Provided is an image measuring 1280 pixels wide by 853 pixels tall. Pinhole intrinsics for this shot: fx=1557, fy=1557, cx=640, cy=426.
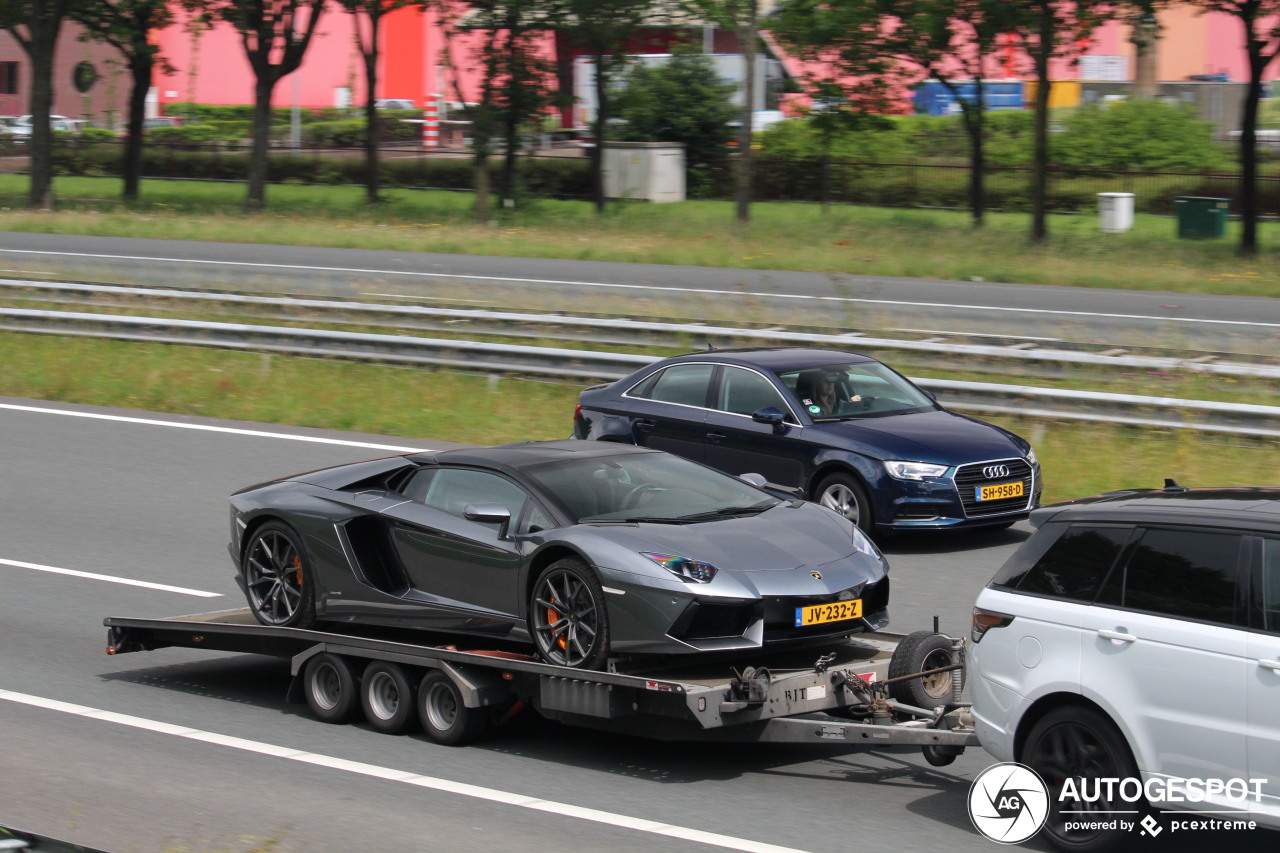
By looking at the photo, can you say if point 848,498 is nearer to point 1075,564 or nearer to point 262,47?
point 1075,564

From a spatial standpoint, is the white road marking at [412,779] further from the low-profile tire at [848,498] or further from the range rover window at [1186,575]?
the low-profile tire at [848,498]

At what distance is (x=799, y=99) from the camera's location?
45.0m

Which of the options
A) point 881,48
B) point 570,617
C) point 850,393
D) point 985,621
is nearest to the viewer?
point 985,621

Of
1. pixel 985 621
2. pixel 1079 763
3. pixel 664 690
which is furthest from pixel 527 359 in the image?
pixel 1079 763

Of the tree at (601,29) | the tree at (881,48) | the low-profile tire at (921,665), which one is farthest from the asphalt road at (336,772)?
the tree at (601,29)

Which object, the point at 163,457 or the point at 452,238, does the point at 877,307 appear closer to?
the point at 163,457

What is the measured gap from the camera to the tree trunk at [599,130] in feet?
150

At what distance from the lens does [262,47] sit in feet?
142

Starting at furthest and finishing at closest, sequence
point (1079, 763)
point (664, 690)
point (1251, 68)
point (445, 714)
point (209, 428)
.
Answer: point (1251, 68) < point (209, 428) < point (445, 714) < point (664, 690) < point (1079, 763)

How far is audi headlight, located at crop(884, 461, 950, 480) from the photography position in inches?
459

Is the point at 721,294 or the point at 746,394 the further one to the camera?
the point at 721,294

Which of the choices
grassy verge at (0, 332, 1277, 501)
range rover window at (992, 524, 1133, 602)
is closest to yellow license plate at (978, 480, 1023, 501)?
grassy verge at (0, 332, 1277, 501)

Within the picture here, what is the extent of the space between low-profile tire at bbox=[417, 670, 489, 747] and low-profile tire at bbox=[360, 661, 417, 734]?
0.06m

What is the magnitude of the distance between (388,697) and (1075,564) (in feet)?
12.2
